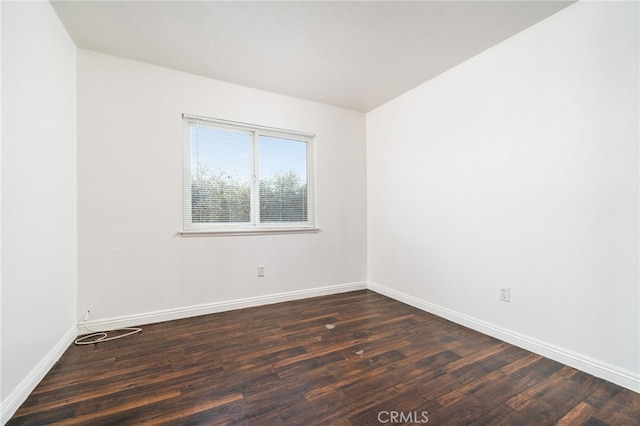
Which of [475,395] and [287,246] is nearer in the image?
[475,395]

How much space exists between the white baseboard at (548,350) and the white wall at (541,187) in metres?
0.01

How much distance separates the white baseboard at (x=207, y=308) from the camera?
2.36 m

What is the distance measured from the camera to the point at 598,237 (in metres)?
1.71

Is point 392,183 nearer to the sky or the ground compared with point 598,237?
nearer to the sky

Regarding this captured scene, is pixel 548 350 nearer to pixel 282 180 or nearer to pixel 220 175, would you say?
pixel 282 180

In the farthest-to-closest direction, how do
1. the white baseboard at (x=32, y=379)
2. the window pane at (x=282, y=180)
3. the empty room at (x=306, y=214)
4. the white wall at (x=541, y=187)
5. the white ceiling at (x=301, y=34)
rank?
the window pane at (x=282, y=180) < the white ceiling at (x=301, y=34) < the white wall at (x=541, y=187) < the empty room at (x=306, y=214) < the white baseboard at (x=32, y=379)

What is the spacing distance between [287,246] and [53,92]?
7.59 ft

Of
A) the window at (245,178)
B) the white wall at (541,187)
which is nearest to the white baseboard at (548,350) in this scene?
the white wall at (541,187)

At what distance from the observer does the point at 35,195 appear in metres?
1.64

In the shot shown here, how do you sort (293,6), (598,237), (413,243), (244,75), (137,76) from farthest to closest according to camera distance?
(413,243)
(244,75)
(137,76)
(293,6)
(598,237)

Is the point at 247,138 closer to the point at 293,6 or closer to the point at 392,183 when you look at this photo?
the point at 293,6

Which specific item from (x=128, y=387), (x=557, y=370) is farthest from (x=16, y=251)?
(x=557, y=370)

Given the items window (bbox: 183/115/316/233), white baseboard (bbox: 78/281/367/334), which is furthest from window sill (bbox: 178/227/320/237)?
white baseboard (bbox: 78/281/367/334)

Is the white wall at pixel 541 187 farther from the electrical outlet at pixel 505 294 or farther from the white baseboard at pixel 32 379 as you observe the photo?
the white baseboard at pixel 32 379
